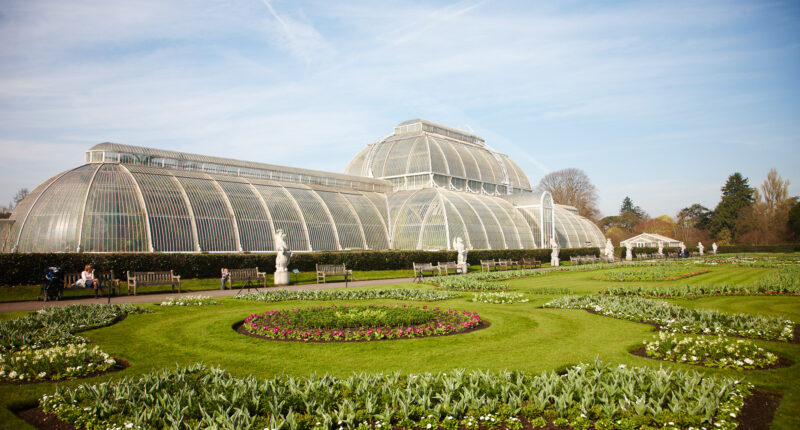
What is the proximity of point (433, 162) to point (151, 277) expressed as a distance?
36.6 meters

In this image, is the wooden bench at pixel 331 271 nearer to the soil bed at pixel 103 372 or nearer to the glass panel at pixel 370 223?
the glass panel at pixel 370 223

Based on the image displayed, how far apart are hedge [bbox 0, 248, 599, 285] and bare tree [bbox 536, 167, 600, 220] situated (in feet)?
191

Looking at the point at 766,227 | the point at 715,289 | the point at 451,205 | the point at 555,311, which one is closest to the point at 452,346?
the point at 555,311

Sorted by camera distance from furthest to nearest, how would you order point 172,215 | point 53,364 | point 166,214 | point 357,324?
point 172,215 < point 166,214 < point 357,324 < point 53,364

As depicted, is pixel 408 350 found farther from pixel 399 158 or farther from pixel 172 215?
pixel 399 158

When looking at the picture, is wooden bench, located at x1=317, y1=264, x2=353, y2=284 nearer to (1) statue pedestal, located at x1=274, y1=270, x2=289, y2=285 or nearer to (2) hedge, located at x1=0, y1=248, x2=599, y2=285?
(1) statue pedestal, located at x1=274, y1=270, x2=289, y2=285

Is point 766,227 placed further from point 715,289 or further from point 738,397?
point 738,397

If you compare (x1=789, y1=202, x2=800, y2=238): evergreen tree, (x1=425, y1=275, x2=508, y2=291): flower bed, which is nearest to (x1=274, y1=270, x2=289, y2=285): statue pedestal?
(x1=425, y1=275, x2=508, y2=291): flower bed

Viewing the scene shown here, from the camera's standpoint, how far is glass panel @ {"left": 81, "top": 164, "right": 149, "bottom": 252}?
1158 inches

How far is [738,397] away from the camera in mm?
7137

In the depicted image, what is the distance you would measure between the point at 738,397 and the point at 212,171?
138ft

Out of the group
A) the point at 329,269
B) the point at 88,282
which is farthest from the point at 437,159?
the point at 88,282

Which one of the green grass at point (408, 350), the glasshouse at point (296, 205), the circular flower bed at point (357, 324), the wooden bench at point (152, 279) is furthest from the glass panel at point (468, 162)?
the circular flower bed at point (357, 324)

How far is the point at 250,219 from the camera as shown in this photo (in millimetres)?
37250
